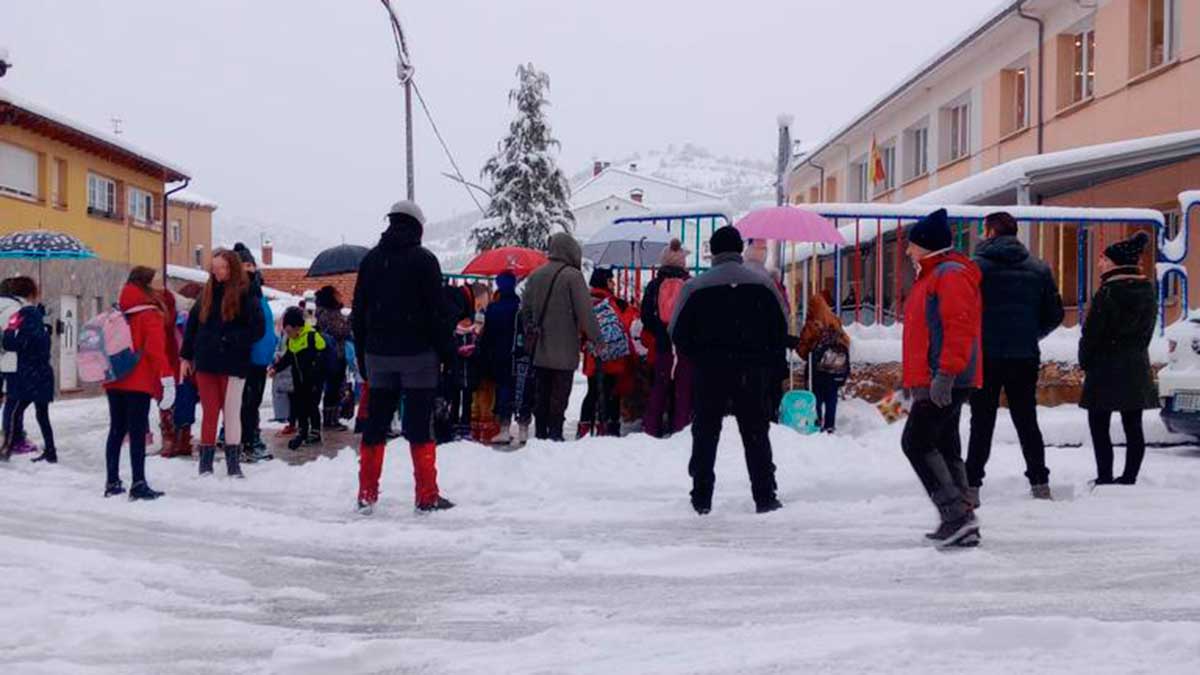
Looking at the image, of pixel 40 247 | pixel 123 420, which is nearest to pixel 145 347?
pixel 123 420

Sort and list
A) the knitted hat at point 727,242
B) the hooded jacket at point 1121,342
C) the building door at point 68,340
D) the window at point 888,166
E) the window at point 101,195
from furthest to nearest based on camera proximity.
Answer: the window at point 888,166 → the window at point 101,195 → the building door at point 68,340 → the hooded jacket at point 1121,342 → the knitted hat at point 727,242

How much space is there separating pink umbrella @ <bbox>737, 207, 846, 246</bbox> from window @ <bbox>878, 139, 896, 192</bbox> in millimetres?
23377

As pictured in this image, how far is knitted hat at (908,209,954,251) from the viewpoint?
22.2 feet

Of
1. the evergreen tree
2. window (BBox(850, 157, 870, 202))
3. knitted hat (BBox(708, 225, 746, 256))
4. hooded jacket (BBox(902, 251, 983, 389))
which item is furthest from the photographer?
the evergreen tree

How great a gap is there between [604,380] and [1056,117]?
1378 centimetres

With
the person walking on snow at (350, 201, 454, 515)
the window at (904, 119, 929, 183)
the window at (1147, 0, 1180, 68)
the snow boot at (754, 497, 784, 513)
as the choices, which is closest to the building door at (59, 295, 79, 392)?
the window at (904, 119, 929, 183)

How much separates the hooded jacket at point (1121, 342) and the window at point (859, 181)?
29.3m

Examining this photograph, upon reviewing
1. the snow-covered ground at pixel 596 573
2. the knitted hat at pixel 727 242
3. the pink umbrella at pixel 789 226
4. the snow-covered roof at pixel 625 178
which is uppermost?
the snow-covered roof at pixel 625 178

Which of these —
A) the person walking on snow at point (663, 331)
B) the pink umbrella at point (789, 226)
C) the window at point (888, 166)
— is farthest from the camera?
the window at point (888, 166)

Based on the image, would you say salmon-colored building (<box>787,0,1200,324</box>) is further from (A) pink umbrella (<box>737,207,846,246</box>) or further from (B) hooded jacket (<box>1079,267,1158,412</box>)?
(B) hooded jacket (<box>1079,267,1158,412</box>)

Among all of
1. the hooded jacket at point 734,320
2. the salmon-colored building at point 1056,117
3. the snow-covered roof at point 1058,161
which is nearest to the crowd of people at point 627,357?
the hooded jacket at point 734,320

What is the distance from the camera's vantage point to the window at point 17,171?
26.1 metres

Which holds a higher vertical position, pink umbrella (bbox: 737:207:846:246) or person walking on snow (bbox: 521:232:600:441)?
pink umbrella (bbox: 737:207:846:246)

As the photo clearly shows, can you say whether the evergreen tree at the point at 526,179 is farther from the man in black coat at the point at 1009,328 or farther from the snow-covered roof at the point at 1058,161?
the man in black coat at the point at 1009,328
